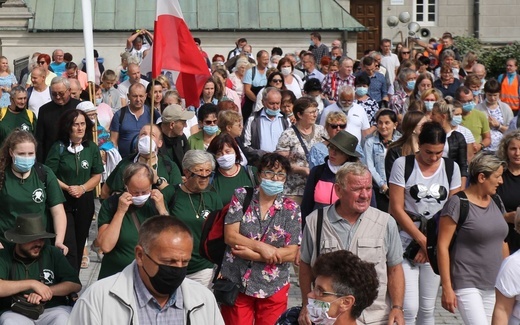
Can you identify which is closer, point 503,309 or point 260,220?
point 503,309

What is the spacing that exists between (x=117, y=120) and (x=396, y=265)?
6.92m

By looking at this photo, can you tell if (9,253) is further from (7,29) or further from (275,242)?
(7,29)

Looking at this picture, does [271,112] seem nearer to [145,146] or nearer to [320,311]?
[145,146]

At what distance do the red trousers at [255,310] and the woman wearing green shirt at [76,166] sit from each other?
10.4ft

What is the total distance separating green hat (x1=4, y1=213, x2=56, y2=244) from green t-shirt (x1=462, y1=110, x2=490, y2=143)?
792 centimetres

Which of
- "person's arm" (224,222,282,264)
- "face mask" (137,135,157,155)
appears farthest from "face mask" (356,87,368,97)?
"person's arm" (224,222,282,264)

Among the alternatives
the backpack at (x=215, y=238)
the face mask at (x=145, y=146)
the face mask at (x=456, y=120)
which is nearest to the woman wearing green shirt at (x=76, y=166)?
the face mask at (x=145, y=146)

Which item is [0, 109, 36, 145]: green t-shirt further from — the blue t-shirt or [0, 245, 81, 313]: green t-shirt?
[0, 245, 81, 313]: green t-shirt

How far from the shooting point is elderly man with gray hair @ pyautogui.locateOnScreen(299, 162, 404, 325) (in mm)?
7266

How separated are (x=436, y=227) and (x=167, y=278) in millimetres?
3543

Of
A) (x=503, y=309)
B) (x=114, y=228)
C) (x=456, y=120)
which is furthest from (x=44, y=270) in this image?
(x=456, y=120)

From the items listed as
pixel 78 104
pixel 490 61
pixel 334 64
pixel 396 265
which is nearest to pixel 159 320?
pixel 396 265

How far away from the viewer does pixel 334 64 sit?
20.4 meters

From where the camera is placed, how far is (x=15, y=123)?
44.3ft
